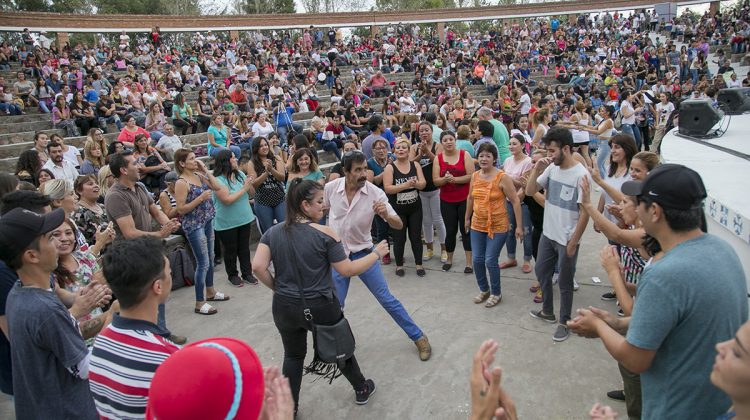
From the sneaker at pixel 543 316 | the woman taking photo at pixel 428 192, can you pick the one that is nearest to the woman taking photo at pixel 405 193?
the woman taking photo at pixel 428 192

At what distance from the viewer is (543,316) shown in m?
4.51

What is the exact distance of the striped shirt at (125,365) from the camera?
183 centimetres

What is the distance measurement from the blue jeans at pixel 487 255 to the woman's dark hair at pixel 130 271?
3465mm

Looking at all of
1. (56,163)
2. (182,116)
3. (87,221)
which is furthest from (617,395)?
(182,116)

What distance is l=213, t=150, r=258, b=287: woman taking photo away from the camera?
18.7ft

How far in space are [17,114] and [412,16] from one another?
24.0 meters

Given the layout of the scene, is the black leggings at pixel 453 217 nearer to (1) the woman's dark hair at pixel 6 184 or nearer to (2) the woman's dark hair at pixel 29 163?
(1) the woman's dark hair at pixel 6 184

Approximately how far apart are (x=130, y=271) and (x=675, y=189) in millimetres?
2194

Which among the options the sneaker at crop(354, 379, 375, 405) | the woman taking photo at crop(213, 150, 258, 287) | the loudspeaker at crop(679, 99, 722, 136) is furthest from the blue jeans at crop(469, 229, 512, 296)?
the loudspeaker at crop(679, 99, 722, 136)

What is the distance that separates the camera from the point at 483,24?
40281 mm

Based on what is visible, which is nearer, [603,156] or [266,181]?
[266,181]

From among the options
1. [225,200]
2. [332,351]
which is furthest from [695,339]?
[225,200]

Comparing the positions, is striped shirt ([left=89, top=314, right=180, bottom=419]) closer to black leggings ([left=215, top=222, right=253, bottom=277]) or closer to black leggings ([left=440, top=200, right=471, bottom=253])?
black leggings ([left=215, top=222, right=253, bottom=277])

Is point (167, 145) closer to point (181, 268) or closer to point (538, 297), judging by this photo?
point (181, 268)
